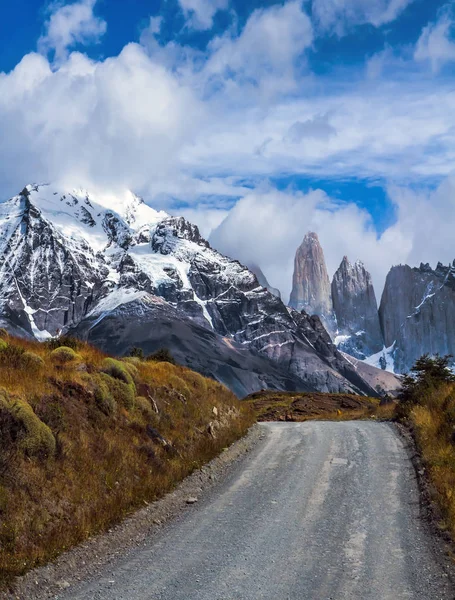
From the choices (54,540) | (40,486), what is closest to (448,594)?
(54,540)

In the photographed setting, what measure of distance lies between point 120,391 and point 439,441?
11387mm

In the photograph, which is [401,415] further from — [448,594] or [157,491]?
[448,594]

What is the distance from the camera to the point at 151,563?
445 inches

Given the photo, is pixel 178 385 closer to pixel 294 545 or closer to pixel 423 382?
pixel 294 545

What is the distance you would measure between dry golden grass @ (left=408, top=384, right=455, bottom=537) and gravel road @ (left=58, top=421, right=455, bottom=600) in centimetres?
A: 67

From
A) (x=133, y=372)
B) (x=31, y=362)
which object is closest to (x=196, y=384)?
(x=133, y=372)

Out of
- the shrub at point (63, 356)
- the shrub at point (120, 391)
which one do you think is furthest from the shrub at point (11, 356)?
the shrub at point (120, 391)

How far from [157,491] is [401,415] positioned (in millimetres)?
19759

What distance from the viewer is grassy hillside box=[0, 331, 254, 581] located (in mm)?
11576

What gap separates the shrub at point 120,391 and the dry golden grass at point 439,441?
965 cm

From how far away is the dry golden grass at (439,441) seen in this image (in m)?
14.2

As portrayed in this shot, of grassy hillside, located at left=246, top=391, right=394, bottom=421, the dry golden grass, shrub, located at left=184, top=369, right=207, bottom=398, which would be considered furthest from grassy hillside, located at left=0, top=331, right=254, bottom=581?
grassy hillside, located at left=246, top=391, right=394, bottom=421

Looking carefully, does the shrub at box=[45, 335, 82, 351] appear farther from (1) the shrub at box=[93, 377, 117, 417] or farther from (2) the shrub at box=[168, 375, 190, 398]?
(1) the shrub at box=[93, 377, 117, 417]

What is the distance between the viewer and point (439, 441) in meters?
20.5
